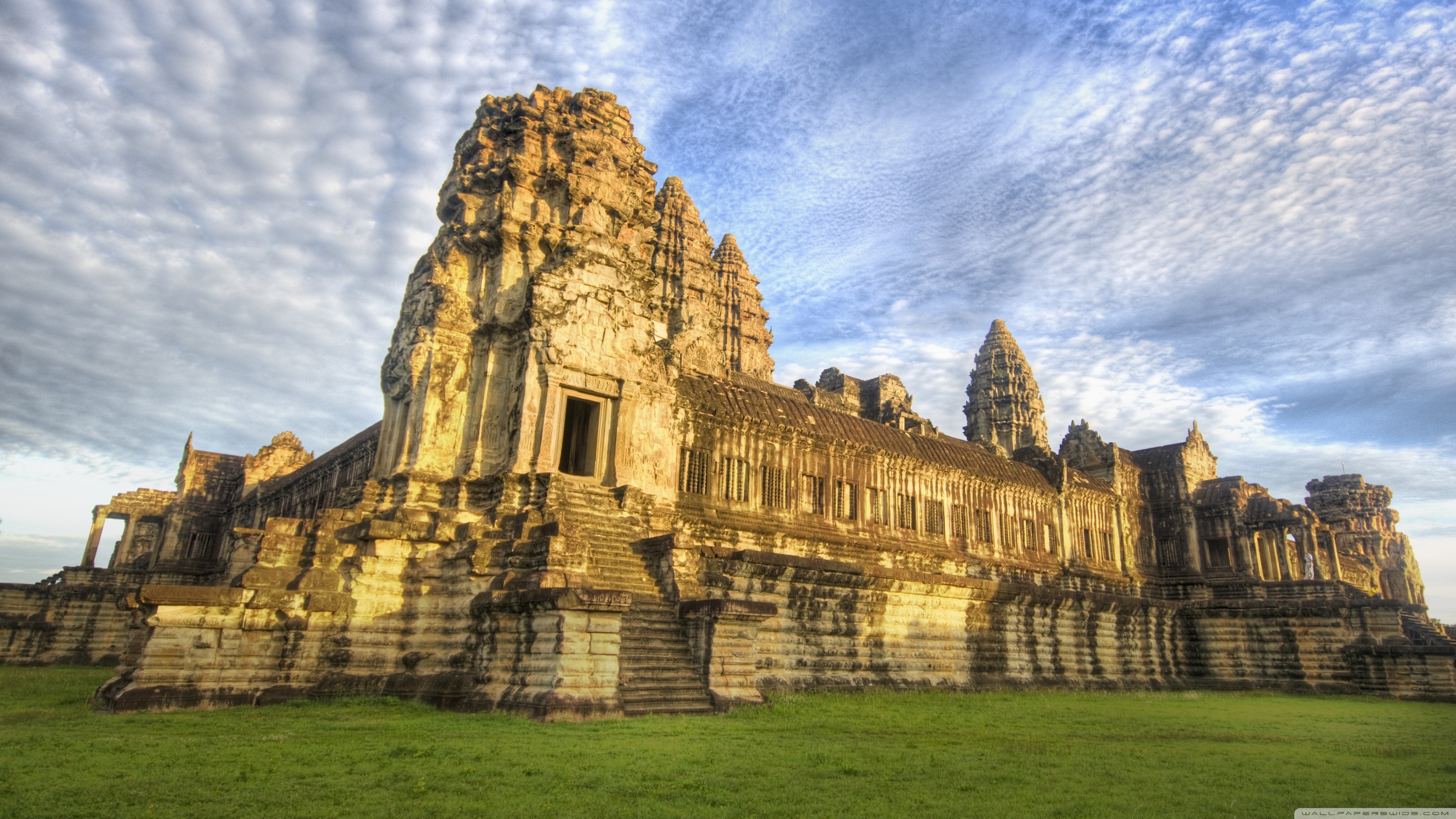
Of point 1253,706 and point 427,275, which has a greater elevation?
point 427,275

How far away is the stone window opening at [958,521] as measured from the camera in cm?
2819

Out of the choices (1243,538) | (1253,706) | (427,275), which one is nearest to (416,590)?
(427,275)

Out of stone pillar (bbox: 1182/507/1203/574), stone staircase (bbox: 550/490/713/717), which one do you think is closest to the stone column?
stone pillar (bbox: 1182/507/1203/574)

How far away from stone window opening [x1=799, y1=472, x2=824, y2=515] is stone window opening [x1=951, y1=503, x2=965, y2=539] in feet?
20.2

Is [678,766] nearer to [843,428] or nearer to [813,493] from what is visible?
[813,493]

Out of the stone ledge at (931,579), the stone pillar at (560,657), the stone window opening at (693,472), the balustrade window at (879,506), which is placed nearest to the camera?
the stone pillar at (560,657)

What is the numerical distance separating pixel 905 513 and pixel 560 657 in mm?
16261

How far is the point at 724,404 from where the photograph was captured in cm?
2248

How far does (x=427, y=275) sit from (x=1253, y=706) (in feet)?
76.0

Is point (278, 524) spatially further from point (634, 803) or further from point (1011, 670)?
point (1011, 670)

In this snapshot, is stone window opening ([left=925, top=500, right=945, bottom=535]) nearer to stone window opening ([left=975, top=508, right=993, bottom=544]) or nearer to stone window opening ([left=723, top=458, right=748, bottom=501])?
stone window opening ([left=975, top=508, right=993, bottom=544])

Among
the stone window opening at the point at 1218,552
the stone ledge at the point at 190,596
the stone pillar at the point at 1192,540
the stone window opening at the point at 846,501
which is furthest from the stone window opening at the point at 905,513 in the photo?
the stone window opening at the point at 1218,552

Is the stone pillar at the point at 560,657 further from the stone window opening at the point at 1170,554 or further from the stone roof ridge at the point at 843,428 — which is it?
the stone window opening at the point at 1170,554

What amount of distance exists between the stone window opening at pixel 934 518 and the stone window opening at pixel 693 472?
9175mm
